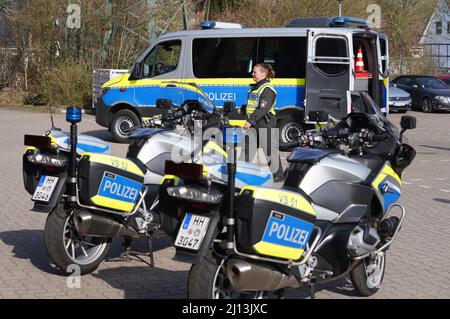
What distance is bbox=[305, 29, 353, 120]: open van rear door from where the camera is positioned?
53.6ft

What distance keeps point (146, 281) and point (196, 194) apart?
1.77 metres

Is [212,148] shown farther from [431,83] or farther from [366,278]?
[431,83]

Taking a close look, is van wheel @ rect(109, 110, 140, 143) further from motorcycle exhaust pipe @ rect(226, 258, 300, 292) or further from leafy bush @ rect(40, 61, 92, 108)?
motorcycle exhaust pipe @ rect(226, 258, 300, 292)

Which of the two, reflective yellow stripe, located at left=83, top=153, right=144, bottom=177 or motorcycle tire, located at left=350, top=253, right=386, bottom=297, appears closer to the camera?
motorcycle tire, located at left=350, top=253, right=386, bottom=297

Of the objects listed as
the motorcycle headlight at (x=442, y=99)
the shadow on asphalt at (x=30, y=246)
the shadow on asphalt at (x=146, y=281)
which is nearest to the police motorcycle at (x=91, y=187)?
the shadow on asphalt at (x=146, y=281)

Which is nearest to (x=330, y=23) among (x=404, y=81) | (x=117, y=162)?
(x=117, y=162)

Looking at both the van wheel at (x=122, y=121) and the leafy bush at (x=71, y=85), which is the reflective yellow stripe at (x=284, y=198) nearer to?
the van wheel at (x=122, y=121)

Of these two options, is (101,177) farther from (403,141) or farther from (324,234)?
(403,141)

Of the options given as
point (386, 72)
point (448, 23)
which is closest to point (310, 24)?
point (386, 72)

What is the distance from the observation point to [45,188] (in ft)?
22.3

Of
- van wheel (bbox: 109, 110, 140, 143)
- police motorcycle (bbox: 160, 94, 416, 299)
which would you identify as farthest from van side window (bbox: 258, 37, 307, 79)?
police motorcycle (bbox: 160, 94, 416, 299)

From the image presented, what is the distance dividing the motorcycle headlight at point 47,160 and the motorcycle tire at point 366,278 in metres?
2.44

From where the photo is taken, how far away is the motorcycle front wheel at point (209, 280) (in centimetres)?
509

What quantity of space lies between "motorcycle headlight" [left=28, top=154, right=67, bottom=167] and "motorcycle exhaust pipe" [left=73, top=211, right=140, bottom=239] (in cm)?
45
